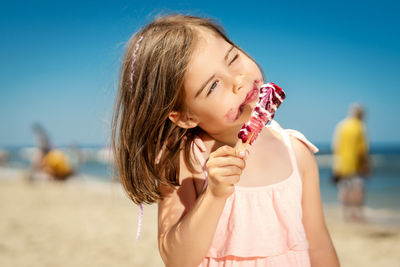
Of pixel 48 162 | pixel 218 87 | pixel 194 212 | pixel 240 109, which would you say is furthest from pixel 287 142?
pixel 48 162

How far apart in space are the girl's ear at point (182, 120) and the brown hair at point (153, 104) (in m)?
0.03

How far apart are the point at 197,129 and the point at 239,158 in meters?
0.40

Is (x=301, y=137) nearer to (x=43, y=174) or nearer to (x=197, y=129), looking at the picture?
(x=197, y=129)

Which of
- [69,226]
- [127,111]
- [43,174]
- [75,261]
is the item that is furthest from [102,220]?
[43,174]

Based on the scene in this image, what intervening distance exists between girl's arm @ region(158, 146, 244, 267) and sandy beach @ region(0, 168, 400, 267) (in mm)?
2036

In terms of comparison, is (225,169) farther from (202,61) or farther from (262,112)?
(202,61)

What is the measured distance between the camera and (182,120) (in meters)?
1.53

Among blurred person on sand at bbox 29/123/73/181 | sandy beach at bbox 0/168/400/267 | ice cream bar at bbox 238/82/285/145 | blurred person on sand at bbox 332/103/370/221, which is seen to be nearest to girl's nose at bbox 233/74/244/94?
ice cream bar at bbox 238/82/285/145

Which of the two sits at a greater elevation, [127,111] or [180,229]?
[127,111]

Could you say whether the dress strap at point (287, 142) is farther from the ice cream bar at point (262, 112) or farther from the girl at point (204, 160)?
the ice cream bar at point (262, 112)

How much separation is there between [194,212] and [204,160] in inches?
10.5

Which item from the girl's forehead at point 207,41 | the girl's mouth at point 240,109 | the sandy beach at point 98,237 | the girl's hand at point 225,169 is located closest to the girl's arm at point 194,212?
the girl's hand at point 225,169

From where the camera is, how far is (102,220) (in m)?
6.76

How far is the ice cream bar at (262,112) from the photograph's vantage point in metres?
1.28
